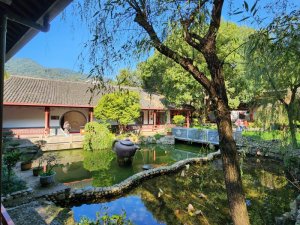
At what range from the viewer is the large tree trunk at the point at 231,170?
2283mm

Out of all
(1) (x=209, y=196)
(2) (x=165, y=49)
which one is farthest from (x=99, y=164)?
(2) (x=165, y=49)

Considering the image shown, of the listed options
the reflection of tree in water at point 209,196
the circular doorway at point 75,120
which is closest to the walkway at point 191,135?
the reflection of tree in water at point 209,196

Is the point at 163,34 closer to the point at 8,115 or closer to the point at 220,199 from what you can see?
the point at 220,199

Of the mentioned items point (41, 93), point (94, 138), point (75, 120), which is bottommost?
point (94, 138)

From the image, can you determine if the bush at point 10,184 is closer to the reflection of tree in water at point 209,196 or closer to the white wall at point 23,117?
the reflection of tree in water at point 209,196

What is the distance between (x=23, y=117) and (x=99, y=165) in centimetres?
919

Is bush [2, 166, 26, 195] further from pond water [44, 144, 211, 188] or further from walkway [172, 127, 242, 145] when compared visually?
walkway [172, 127, 242, 145]

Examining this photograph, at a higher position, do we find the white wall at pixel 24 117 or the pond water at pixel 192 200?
the white wall at pixel 24 117

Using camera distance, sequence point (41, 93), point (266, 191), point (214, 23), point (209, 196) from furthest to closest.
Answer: point (41, 93) < point (266, 191) < point (209, 196) < point (214, 23)

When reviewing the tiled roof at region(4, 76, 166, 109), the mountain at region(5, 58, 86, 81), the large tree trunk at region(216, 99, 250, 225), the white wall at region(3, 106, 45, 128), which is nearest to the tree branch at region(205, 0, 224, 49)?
the large tree trunk at region(216, 99, 250, 225)

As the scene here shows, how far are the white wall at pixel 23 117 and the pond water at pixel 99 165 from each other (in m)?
4.94

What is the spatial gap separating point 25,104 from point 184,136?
11.3 m

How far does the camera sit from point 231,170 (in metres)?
2.30

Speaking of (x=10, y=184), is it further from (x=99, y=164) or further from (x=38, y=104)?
(x=38, y=104)
